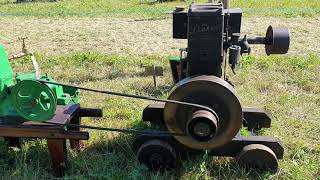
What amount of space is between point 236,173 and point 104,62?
A: 12.6 feet

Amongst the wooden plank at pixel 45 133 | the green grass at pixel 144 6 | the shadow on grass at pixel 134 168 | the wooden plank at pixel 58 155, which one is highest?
the green grass at pixel 144 6

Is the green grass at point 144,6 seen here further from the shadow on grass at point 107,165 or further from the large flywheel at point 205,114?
the large flywheel at point 205,114

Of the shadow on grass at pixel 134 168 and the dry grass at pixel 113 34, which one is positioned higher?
the dry grass at pixel 113 34

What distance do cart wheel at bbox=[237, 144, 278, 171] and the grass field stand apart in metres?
0.07

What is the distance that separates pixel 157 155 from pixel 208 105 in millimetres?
582

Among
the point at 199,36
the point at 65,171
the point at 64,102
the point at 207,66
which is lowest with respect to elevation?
the point at 65,171

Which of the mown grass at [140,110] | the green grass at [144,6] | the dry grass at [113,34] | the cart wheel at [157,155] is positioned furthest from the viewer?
the green grass at [144,6]

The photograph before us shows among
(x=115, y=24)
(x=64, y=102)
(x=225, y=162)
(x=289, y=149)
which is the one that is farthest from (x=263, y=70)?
(x=115, y=24)

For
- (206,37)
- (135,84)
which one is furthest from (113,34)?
(206,37)

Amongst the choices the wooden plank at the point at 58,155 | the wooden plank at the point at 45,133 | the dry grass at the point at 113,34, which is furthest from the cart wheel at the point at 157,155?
the dry grass at the point at 113,34

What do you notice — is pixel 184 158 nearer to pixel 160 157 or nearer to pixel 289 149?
pixel 160 157

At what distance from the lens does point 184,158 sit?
3.31 metres

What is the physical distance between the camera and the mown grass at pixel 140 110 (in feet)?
10.8

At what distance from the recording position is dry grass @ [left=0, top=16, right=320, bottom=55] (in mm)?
7812
